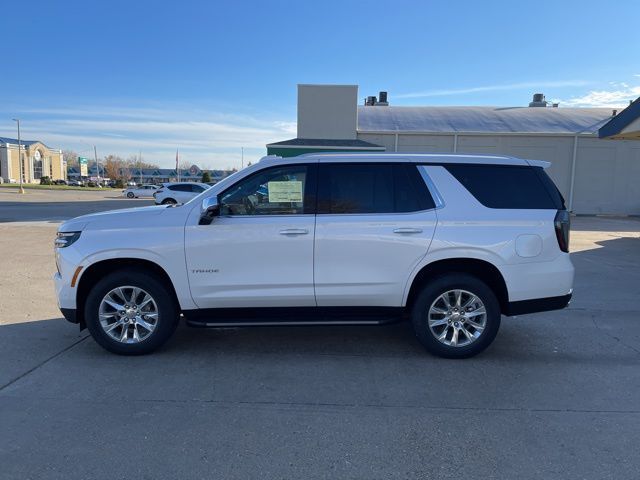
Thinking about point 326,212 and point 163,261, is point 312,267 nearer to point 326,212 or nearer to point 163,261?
point 326,212

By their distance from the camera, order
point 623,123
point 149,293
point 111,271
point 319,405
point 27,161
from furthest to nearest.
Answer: point 27,161, point 623,123, point 111,271, point 149,293, point 319,405

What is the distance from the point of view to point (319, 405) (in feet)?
12.3

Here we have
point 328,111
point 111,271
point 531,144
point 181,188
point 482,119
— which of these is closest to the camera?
point 111,271

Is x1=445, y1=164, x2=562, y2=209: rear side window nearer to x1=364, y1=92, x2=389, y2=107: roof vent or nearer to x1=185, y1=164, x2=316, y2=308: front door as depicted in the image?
x1=185, y1=164, x2=316, y2=308: front door

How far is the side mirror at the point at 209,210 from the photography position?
4.45 metres

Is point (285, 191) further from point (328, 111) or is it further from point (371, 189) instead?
point (328, 111)

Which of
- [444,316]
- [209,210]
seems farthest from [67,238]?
[444,316]

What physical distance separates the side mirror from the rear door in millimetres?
965

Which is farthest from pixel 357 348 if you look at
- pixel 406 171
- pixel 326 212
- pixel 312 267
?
pixel 406 171

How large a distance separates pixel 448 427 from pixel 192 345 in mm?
2842

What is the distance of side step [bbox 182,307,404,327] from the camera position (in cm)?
460

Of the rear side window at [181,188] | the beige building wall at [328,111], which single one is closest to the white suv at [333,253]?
the beige building wall at [328,111]

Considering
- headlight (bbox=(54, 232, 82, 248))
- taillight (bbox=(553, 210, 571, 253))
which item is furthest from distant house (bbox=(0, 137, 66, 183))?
taillight (bbox=(553, 210, 571, 253))

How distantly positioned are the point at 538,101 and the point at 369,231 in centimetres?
3508
